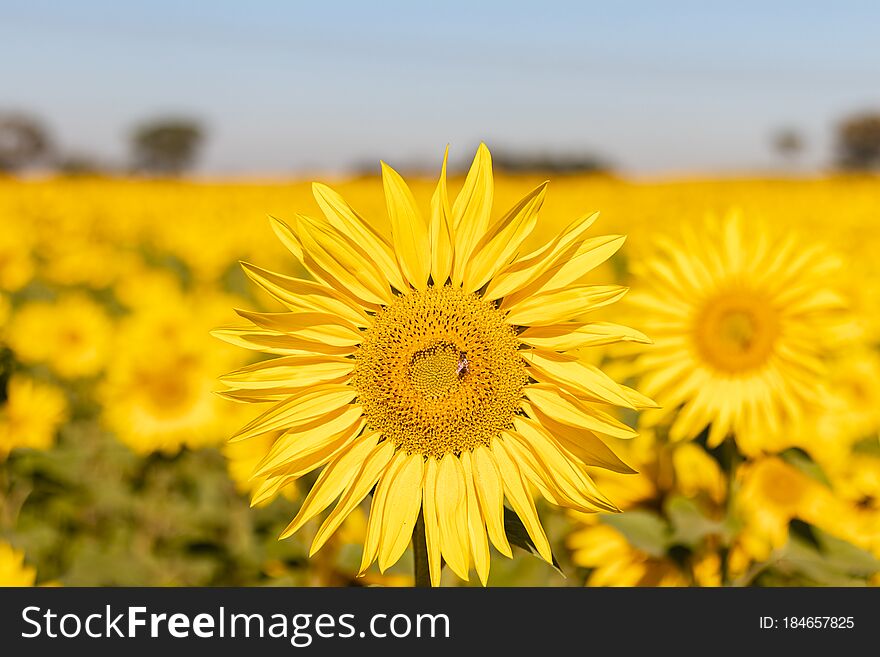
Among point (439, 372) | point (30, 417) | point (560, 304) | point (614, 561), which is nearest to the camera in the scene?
point (560, 304)

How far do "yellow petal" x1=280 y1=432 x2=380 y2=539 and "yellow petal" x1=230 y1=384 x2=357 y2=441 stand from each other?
77mm

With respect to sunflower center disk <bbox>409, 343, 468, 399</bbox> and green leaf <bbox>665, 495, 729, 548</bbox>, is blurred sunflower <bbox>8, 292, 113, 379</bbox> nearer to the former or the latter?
green leaf <bbox>665, 495, 729, 548</bbox>

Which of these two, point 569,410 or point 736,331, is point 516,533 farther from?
point 736,331

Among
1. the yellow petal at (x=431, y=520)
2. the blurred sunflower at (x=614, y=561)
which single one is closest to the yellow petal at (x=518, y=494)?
the yellow petal at (x=431, y=520)

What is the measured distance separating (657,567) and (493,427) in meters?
1.82

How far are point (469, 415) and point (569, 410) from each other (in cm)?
17

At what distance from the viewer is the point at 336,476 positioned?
1.49m

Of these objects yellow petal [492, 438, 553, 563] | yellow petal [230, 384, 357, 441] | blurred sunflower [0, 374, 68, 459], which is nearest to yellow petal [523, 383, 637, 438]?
yellow petal [492, 438, 553, 563]

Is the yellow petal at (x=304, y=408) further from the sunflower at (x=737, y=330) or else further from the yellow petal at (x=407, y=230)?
the sunflower at (x=737, y=330)

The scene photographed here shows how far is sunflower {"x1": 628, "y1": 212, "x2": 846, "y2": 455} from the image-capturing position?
248 cm

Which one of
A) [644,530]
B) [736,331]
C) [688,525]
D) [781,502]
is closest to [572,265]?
[736,331]

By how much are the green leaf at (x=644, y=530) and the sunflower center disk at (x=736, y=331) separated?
52 centimetres

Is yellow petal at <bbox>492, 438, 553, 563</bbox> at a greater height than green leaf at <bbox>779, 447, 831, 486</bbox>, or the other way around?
green leaf at <bbox>779, 447, 831, 486</bbox>

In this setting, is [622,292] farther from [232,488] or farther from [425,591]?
[232,488]
